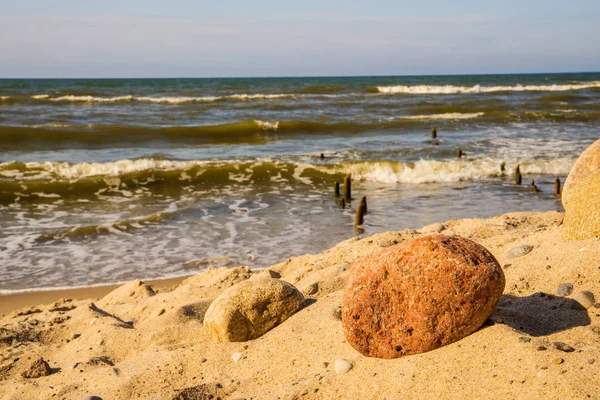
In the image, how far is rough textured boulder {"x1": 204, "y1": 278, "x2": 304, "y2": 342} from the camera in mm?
4727

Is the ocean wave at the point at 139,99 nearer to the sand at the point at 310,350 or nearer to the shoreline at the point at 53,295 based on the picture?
the shoreline at the point at 53,295

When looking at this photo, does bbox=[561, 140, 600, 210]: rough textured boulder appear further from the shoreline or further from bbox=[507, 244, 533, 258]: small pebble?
the shoreline

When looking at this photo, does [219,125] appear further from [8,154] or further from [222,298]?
[222,298]

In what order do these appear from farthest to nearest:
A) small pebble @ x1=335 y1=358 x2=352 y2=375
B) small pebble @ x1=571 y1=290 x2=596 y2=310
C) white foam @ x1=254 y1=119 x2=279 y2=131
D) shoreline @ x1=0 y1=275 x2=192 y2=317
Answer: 1. white foam @ x1=254 y1=119 x2=279 y2=131
2. shoreline @ x1=0 y1=275 x2=192 y2=317
3. small pebble @ x1=571 y1=290 x2=596 y2=310
4. small pebble @ x1=335 y1=358 x2=352 y2=375

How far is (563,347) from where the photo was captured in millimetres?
3504

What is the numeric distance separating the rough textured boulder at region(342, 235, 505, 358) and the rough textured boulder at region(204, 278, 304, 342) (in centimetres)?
107

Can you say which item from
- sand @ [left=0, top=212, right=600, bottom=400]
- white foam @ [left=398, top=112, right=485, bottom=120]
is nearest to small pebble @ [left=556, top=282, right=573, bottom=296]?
sand @ [left=0, top=212, right=600, bottom=400]

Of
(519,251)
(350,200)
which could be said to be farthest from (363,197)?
(519,251)

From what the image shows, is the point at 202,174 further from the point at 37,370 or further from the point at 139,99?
the point at 139,99

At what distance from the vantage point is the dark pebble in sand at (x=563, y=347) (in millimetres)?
3487

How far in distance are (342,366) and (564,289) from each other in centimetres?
171

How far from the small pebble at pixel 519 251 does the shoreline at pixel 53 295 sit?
4.01 meters

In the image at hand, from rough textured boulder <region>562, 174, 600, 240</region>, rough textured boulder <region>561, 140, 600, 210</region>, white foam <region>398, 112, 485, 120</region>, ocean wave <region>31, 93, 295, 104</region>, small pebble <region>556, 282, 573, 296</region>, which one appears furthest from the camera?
ocean wave <region>31, 93, 295, 104</region>

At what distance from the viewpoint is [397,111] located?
31.9m
